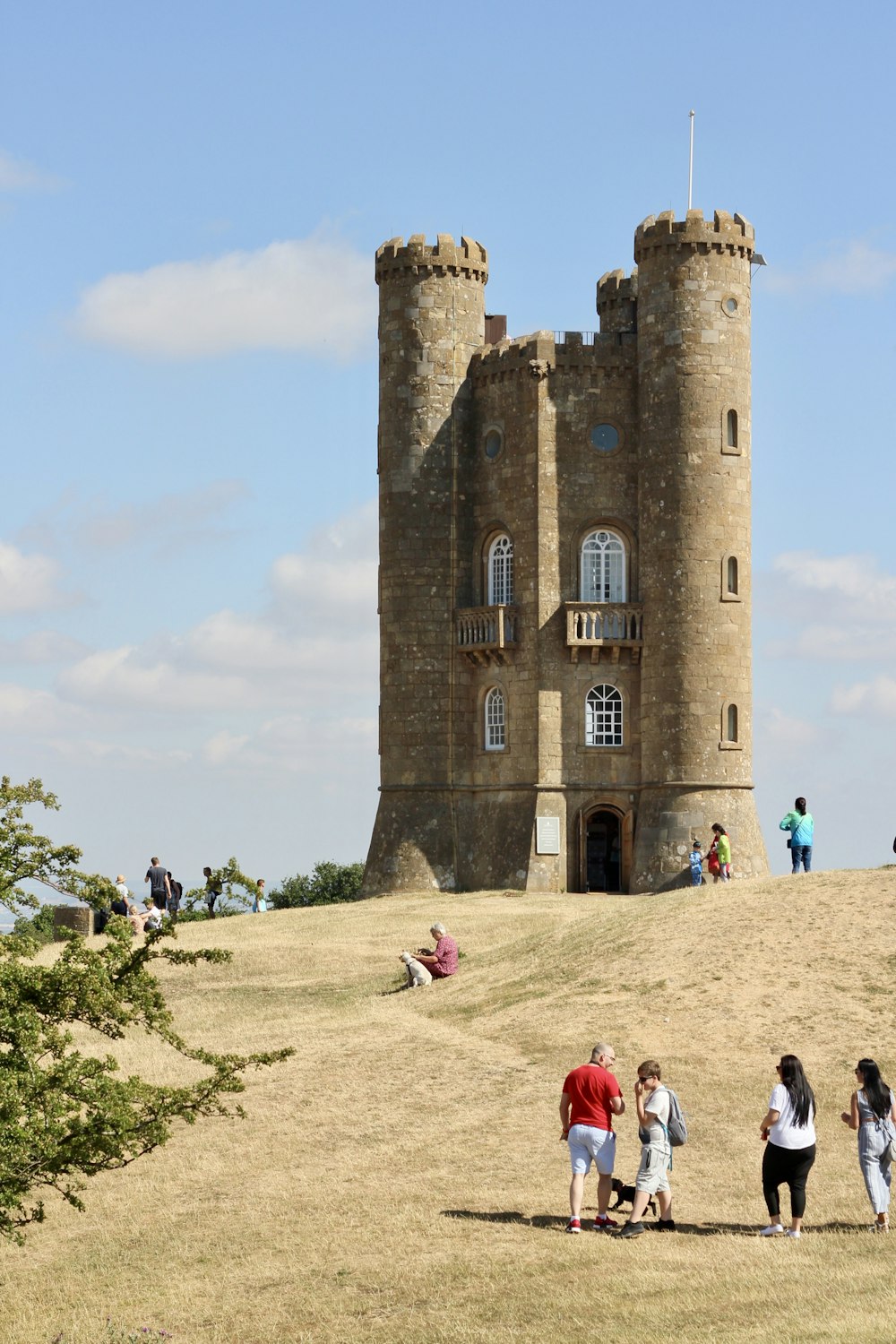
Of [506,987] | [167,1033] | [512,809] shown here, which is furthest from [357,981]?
[167,1033]

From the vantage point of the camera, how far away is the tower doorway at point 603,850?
172 feet

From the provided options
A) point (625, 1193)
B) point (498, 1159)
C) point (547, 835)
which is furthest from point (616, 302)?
point (625, 1193)

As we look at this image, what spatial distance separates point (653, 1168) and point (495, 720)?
3278 centimetres

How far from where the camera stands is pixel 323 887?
66812 millimetres

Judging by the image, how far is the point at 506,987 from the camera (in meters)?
35.2

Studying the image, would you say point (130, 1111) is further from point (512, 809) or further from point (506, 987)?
point (512, 809)

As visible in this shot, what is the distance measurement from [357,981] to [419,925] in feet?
21.4

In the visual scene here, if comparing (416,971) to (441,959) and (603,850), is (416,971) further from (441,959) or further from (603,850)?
(603,850)

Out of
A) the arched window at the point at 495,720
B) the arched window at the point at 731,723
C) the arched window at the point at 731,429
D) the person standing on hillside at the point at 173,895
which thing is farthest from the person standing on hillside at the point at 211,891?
the arched window at the point at 731,429

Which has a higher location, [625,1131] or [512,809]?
[512,809]

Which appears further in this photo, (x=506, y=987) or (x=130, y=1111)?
(x=506, y=987)

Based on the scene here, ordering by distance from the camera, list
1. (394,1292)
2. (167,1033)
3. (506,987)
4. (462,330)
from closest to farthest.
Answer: (394,1292), (167,1033), (506,987), (462,330)

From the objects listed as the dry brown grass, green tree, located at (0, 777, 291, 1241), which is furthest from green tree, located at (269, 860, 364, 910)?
green tree, located at (0, 777, 291, 1241)

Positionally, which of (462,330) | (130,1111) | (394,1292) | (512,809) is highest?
(462,330)
